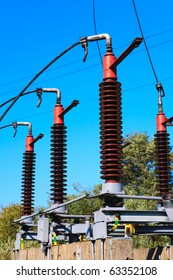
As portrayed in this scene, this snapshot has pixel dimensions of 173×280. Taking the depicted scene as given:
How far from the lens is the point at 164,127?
41.4 ft

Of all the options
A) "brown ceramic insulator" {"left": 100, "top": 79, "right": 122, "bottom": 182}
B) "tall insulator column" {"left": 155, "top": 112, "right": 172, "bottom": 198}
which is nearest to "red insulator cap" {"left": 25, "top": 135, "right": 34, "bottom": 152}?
"tall insulator column" {"left": 155, "top": 112, "right": 172, "bottom": 198}

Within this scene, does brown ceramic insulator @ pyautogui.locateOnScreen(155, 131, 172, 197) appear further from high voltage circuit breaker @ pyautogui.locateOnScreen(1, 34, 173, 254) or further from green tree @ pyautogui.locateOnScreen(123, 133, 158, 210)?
green tree @ pyautogui.locateOnScreen(123, 133, 158, 210)

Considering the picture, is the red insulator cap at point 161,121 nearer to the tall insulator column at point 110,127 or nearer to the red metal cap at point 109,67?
the tall insulator column at point 110,127

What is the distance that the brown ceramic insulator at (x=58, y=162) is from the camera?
13.6 metres

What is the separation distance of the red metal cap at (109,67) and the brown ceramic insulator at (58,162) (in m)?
4.58

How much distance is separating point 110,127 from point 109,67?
47.3 inches

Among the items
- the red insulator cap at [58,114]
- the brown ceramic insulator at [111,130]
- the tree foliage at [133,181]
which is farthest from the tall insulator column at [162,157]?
the tree foliage at [133,181]

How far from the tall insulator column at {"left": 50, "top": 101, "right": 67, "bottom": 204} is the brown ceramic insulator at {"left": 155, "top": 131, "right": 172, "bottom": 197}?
2872mm

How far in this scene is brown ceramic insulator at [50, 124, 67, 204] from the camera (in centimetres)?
1359

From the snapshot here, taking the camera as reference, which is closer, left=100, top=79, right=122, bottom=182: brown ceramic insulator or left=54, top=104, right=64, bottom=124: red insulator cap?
left=100, top=79, right=122, bottom=182: brown ceramic insulator

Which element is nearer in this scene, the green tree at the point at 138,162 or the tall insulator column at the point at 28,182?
the tall insulator column at the point at 28,182
